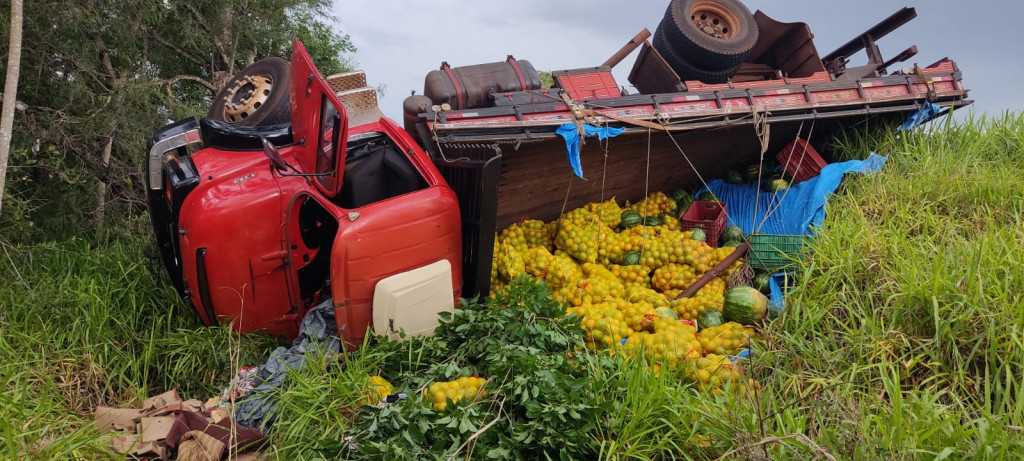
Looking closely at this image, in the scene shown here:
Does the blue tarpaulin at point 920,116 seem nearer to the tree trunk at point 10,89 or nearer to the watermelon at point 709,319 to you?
the watermelon at point 709,319

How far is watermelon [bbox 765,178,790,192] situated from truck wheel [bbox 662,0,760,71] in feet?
4.98

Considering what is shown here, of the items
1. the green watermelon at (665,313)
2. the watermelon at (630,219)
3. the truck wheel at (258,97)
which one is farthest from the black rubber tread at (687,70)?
the truck wheel at (258,97)

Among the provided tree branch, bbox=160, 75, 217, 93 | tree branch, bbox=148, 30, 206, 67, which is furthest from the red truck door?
tree branch, bbox=148, 30, 206, 67

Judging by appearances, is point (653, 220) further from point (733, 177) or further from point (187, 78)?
point (187, 78)

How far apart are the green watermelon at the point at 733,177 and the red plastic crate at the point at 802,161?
562 mm

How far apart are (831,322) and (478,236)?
288 centimetres

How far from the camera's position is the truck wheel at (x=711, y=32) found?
7320mm

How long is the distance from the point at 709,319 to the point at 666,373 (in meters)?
1.40

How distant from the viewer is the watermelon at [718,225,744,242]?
659 cm

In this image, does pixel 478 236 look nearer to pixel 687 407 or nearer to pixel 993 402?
pixel 687 407

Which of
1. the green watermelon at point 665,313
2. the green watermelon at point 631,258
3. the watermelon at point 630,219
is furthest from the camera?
the watermelon at point 630,219

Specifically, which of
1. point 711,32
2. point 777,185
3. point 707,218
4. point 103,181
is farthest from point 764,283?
point 103,181

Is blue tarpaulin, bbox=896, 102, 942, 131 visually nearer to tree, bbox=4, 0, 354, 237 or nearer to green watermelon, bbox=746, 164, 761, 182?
green watermelon, bbox=746, 164, 761, 182

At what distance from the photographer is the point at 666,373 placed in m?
4.05
